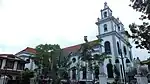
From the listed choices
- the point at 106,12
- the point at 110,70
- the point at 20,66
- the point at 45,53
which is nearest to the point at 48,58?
the point at 45,53

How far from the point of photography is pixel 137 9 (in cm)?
1031

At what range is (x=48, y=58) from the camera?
2667 cm

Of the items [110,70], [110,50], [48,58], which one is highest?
[110,50]

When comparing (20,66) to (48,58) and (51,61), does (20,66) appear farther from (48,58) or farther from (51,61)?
(51,61)

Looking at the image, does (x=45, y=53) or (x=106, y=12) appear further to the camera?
(x=106, y=12)

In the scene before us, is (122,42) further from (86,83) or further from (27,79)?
(27,79)

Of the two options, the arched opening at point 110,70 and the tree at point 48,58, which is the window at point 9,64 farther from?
the arched opening at point 110,70

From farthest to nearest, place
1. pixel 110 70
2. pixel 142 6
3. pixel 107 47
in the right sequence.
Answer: pixel 107 47
pixel 110 70
pixel 142 6

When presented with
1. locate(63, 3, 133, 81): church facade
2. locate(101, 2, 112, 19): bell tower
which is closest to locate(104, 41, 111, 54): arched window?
locate(63, 3, 133, 81): church facade

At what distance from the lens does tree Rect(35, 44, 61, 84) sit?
2653cm

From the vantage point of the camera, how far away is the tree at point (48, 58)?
2653 centimetres

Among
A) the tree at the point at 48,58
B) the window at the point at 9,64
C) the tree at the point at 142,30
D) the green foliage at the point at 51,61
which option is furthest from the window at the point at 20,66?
the tree at the point at 142,30

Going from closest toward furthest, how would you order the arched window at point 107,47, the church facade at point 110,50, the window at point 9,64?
the window at point 9,64, the church facade at point 110,50, the arched window at point 107,47

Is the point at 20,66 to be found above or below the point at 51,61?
below
